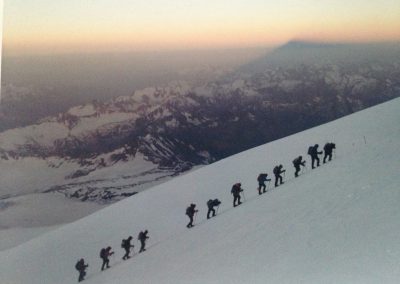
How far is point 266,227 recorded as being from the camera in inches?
199

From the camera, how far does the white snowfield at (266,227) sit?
14.1 ft

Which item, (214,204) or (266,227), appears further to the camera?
(214,204)

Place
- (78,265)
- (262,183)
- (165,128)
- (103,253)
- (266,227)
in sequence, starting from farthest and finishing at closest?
(165,128) < (262,183) < (103,253) < (78,265) < (266,227)

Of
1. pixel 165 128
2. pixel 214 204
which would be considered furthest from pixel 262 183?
pixel 165 128

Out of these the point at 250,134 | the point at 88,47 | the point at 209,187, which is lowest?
the point at 209,187

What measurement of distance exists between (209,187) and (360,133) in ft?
7.39

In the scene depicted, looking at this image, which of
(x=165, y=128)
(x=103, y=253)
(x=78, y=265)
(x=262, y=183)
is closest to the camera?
(x=78, y=265)

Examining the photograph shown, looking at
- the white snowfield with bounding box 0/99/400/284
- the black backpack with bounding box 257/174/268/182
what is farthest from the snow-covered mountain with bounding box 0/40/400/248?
the black backpack with bounding box 257/174/268/182

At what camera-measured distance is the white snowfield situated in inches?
170

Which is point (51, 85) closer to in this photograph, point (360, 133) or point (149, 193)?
point (149, 193)

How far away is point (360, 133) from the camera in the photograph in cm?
664

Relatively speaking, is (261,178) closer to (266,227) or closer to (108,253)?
(266,227)

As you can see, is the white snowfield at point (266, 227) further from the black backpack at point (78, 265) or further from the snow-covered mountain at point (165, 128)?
the snow-covered mountain at point (165, 128)

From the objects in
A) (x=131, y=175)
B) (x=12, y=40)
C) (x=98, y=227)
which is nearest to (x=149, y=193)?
(x=131, y=175)
